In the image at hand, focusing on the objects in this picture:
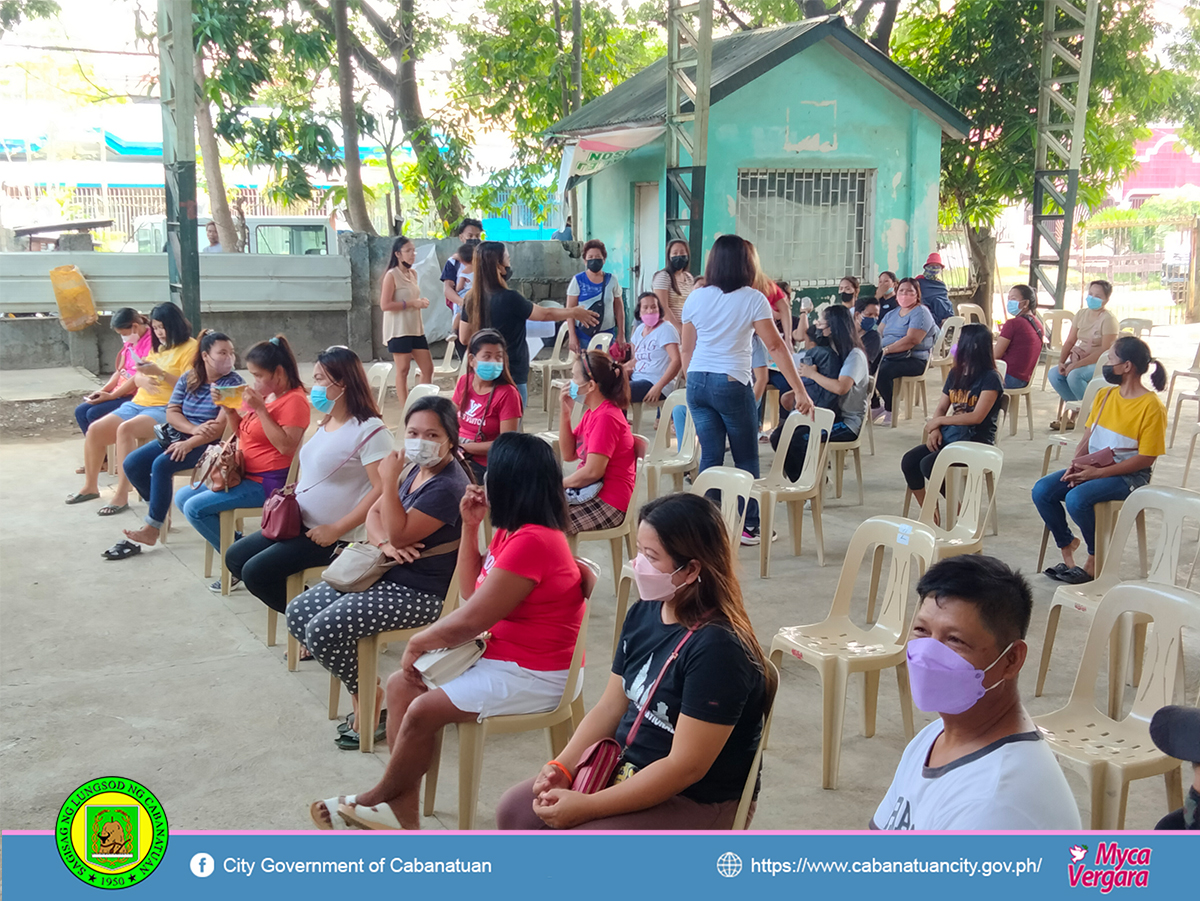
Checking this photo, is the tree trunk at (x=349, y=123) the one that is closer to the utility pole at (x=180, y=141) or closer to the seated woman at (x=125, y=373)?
the utility pole at (x=180, y=141)

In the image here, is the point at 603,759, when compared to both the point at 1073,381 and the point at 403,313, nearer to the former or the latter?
the point at 403,313

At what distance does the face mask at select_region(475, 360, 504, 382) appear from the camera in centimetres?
512

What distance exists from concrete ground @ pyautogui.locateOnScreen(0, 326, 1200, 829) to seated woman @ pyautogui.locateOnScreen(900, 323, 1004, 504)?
0.64 meters

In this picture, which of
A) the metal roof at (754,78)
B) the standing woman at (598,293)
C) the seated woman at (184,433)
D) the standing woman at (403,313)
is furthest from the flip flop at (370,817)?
the metal roof at (754,78)

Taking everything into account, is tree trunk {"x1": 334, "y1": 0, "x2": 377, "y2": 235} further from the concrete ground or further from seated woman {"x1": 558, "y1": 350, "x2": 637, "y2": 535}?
seated woman {"x1": 558, "y1": 350, "x2": 637, "y2": 535}

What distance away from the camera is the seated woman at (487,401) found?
5.15 meters

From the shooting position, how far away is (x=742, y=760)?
2.34 meters

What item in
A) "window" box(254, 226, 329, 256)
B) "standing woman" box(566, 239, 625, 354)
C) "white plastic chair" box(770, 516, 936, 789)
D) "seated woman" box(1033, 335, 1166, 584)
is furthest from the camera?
"window" box(254, 226, 329, 256)

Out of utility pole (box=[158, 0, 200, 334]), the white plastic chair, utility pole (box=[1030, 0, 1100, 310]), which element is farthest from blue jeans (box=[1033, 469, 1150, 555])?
utility pole (box=[1030, 0, 1100, 310])

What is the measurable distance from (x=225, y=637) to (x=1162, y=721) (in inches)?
150

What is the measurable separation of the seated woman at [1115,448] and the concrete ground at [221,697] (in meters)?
0.44

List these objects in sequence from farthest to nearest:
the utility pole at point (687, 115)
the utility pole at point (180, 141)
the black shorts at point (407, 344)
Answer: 1. the utility pole at point (687, 115)
2. the utility pole at point (180, 141)
3. the black shorts at point (407, 344)

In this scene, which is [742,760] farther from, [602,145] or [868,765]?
[602,145]

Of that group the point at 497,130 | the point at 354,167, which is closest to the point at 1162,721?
the point at 354,167
